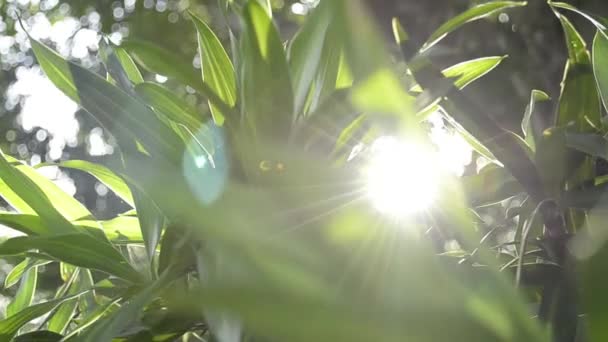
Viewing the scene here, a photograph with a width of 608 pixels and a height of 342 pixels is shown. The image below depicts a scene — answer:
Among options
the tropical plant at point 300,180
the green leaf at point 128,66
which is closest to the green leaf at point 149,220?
the tropical plant at point 300,180

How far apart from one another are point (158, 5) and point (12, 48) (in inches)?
56.0

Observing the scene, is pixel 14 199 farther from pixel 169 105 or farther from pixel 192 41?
pixel 192 41

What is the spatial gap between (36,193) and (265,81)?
0.63 feet

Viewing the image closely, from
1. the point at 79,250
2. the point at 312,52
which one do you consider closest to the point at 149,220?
the point at 79,250

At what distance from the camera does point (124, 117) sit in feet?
1.45

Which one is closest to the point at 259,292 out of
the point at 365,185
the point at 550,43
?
the point at 365,185

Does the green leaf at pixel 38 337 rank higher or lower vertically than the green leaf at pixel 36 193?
lower

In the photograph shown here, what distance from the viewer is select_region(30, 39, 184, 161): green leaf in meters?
0.44

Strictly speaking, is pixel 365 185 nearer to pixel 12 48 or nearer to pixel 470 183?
pixel 470 183

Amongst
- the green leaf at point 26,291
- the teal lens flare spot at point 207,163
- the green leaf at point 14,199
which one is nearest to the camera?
the teal lens flare spot at point 207,163

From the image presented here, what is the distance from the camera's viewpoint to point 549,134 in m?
0.45

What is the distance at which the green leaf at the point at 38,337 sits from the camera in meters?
0.48

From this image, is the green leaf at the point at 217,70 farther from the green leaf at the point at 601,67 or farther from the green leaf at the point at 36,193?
the green leaf at the point at 601,67

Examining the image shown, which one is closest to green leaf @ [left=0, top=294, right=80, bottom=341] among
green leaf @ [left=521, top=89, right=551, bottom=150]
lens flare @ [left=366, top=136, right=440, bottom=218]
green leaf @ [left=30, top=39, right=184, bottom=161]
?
green leaf @ [left=30, top=39, right=184, bottom=161]
